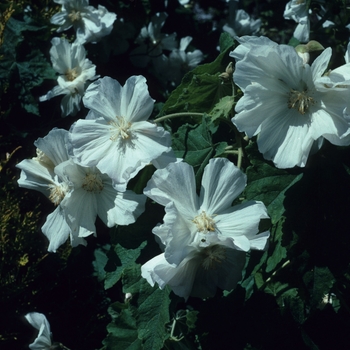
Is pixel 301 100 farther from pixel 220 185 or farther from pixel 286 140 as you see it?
pixel 220 185

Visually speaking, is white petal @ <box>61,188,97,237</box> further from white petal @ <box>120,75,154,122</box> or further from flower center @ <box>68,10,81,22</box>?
flower center @ <box>68,10,81,22</box>

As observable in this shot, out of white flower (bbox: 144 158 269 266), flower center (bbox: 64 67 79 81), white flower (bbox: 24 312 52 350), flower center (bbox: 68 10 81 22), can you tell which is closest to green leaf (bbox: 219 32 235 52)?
white flower (bbox: 144 158 269 266)

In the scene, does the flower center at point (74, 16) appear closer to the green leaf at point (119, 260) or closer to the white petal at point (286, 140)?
the green leaf at point (119, 260)

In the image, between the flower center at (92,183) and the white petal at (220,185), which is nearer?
the white petal at (220,185)

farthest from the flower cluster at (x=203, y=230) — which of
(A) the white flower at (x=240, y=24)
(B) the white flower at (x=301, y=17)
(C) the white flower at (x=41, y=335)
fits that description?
(A) the white flower at (x=240, y=24)

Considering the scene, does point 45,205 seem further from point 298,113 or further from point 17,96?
point 298,113
